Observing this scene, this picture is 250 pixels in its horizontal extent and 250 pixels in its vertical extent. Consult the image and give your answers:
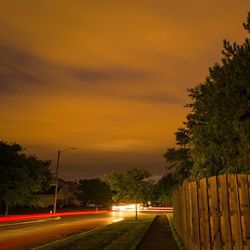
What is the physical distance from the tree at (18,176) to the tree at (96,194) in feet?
199

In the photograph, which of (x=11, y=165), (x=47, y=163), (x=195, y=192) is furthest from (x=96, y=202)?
(x=195, y=192)

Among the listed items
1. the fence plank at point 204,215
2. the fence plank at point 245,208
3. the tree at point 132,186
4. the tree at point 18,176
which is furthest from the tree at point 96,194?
the fence plank at point 245,208

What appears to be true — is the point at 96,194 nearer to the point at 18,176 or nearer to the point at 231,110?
the point at 18,176

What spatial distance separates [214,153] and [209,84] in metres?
2.70

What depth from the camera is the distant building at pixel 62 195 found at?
102150 mm

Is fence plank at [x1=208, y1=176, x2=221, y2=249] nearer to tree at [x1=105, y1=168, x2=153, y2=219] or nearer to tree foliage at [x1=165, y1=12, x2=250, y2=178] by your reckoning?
tree foliage at [x1=165, y1=12, x2=250, y2=178]

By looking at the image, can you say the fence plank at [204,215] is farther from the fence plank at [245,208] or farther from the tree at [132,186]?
the tree at [132,186]

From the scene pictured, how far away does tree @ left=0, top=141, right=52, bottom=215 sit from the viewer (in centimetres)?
4444

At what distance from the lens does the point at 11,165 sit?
45781mm

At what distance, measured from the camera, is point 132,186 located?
43.2 meters

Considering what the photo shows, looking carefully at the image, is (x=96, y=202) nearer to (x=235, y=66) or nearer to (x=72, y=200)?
(x=72, y=200)

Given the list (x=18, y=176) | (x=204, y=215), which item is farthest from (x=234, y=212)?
(x=18, y=176)

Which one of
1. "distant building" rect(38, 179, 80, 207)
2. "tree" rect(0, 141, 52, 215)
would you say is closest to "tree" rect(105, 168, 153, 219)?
"tree" rect(0, 141, 52, 215)

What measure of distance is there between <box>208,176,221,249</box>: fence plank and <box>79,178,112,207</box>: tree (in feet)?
335
